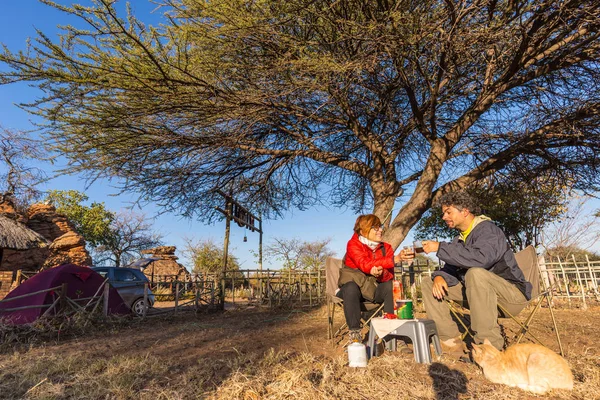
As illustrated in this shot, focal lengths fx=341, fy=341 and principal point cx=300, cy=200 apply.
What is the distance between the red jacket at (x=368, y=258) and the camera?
11.7ft

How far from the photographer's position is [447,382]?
221 centimetres

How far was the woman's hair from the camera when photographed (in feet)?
12.2

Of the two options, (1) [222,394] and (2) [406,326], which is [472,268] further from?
(1) [222,394]

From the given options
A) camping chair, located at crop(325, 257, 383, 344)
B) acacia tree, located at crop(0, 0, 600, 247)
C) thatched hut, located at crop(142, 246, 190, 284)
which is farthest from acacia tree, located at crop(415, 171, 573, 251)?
thatched hut, located at crop(142, 246, 190, 284)

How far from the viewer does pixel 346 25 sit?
4105mm

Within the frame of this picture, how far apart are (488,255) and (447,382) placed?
3.44 ft

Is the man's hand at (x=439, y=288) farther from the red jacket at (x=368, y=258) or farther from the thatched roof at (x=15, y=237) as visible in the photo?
the thatched roof at (x=15, y=237)

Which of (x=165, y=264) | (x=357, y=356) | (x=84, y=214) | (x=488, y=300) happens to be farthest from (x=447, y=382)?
(x=84, y=214)

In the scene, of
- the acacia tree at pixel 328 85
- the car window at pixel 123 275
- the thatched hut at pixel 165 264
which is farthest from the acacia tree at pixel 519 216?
the thatched hut at pixel 165 264

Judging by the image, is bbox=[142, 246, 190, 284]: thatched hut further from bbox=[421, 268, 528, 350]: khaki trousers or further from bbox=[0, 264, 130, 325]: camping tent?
bbox=[421, 268, 528, 350]: khaki trousers

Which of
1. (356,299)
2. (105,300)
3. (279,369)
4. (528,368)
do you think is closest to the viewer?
(528,368)

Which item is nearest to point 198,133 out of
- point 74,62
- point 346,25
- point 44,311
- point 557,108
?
point 74,62

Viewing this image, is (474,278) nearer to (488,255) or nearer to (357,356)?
(488,255)

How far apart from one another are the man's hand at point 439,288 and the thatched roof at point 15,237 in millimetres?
14721
